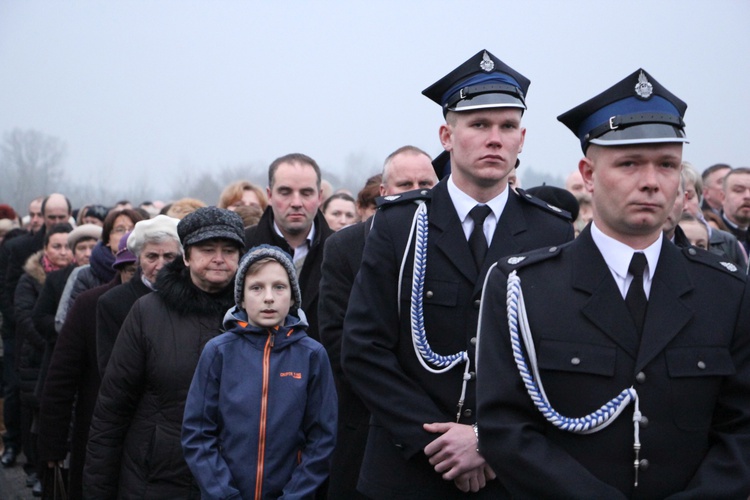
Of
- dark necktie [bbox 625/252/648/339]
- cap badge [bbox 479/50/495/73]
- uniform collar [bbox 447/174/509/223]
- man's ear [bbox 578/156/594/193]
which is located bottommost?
dark necktie [bbox 625/252/648/339]

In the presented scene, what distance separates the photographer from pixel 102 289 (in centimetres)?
639

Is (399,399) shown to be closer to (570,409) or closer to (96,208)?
(570,409)

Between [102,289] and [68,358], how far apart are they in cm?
48

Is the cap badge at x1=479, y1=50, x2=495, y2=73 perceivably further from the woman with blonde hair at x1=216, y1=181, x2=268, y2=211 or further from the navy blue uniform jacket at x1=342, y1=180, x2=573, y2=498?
the woman with blonde hair at x1=216, y1=181, x2=268, y2=211

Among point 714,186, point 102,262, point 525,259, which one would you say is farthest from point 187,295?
point 714,186

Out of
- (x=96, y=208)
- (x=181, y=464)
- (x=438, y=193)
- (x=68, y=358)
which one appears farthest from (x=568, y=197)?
(x=96, y=208)

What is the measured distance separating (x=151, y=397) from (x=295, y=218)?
164cm

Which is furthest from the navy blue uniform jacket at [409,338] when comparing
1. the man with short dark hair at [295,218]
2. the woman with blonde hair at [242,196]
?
the woman with blonde hair at [242,196]

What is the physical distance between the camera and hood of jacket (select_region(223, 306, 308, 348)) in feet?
14.8

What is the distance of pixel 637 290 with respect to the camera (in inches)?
113

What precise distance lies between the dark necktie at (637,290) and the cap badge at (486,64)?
49.2 inches

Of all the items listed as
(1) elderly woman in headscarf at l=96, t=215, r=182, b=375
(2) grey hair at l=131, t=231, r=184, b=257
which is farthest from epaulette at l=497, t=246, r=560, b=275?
(2) grey hair at l=131, t=231, r=184, b=257

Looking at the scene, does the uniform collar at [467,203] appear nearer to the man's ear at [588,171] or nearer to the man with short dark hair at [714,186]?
the man's ear at [588,171]

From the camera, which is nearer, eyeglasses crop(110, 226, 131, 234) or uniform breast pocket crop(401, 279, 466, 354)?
uniform breast pocket crop(401, 279, 466, 354)
